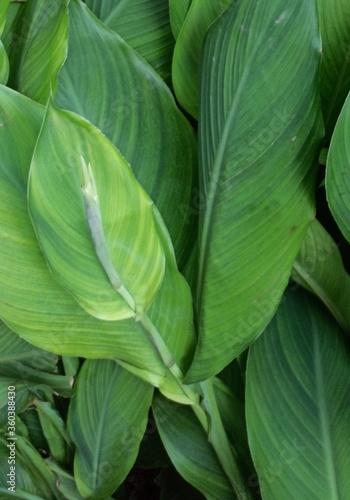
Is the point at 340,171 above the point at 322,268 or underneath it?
above

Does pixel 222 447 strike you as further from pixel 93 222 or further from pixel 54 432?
pixel 93 222

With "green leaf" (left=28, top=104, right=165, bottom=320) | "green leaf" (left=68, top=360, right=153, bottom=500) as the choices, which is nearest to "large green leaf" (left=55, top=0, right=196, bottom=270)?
"green leaf" (left=28, top=104, right=165, bottom=320)

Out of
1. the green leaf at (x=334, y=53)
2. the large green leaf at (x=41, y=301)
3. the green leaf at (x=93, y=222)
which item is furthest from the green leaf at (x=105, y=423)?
the green leaf at (x=334, y=53)

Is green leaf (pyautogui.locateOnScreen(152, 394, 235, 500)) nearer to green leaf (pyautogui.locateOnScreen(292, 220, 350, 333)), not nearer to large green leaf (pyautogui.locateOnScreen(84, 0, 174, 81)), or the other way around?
green leaf (pyautogui.locateOnScreen(292, 220, 350, 333))

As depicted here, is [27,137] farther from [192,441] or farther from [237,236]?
[192,441]

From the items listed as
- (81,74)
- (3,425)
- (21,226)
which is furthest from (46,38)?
(3,425)

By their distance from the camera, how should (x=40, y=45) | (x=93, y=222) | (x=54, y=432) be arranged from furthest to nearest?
1. (x=54, y=432)
2. (x=40, y=45)
3. (x=93, y=222)

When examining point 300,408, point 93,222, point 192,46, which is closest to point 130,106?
point 192,46
